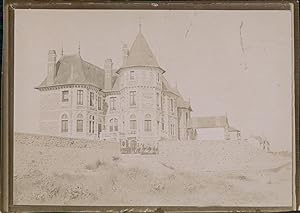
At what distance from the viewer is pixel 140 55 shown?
72 centimetres

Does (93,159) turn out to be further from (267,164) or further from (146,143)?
(267,164)

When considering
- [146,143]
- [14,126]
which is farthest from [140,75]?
[14,126]

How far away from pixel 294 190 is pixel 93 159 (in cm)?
30

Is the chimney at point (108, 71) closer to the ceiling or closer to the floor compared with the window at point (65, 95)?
closer to the ceiling

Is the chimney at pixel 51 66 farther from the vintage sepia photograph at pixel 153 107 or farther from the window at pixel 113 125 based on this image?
the window at pixel 113 125

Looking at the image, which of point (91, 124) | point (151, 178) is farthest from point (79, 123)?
point (151, 178)

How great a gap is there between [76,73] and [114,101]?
2.8 inches

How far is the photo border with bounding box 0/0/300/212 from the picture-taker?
699 mm

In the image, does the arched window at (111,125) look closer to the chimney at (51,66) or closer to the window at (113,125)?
the window at (113,125)

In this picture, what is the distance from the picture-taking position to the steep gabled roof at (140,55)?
2.35ft

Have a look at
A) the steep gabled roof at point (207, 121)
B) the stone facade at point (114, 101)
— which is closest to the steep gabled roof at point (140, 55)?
the stone facade at point (114, 101)

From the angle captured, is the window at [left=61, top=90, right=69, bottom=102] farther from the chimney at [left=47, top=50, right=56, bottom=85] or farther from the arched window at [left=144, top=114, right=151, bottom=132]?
the arched window at [left=144, top=114, right=151, bottom=132]

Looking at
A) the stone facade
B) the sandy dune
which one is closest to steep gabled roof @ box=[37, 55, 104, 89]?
the stone facade

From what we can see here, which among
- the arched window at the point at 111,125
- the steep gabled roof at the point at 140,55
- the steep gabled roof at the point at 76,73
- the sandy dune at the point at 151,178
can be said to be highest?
the steep gabled roof at the point at 140,55
